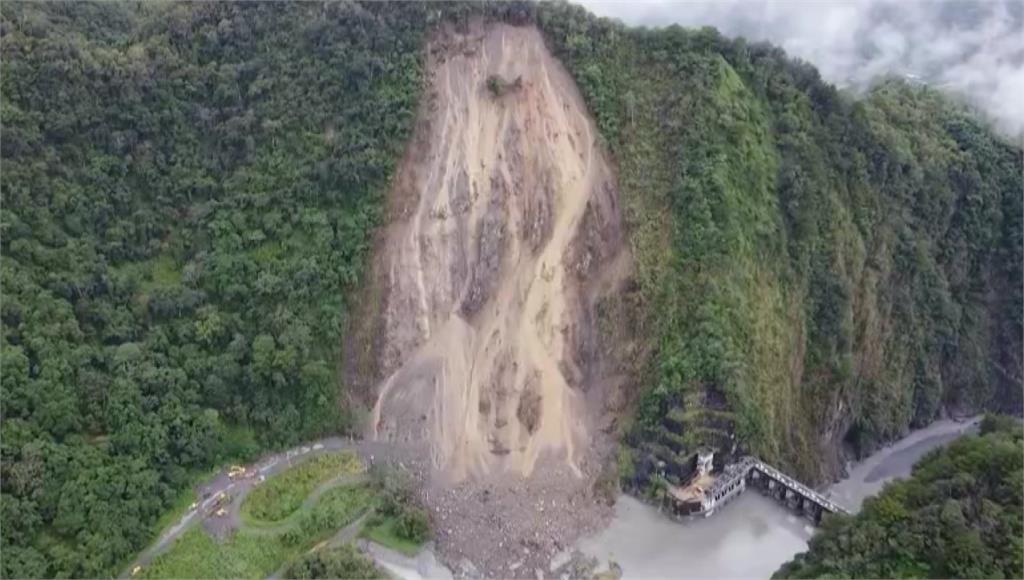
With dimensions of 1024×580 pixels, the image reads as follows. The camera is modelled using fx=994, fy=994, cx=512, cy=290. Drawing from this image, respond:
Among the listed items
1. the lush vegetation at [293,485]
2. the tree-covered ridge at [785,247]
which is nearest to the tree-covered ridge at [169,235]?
the lush vegetation at [293,485]

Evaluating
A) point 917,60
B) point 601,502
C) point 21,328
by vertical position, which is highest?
point 917,60

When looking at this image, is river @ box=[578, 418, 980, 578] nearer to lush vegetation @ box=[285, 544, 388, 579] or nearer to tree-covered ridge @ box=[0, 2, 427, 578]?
lush vegetation @ box=[285, 544, 388, 579]

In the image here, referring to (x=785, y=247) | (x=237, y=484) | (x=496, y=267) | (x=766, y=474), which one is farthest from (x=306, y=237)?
(x=766, y=474)

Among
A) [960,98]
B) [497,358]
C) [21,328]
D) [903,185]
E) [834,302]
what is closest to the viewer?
[21,328]

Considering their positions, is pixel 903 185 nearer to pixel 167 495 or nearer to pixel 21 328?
pixel 167 495

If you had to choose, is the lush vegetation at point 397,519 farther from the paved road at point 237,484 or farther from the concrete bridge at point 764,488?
the concrete bridge at point 764,488

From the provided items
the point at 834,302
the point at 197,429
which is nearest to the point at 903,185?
the point at 834,302

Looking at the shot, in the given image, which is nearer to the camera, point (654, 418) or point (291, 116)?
point (654, 418)
